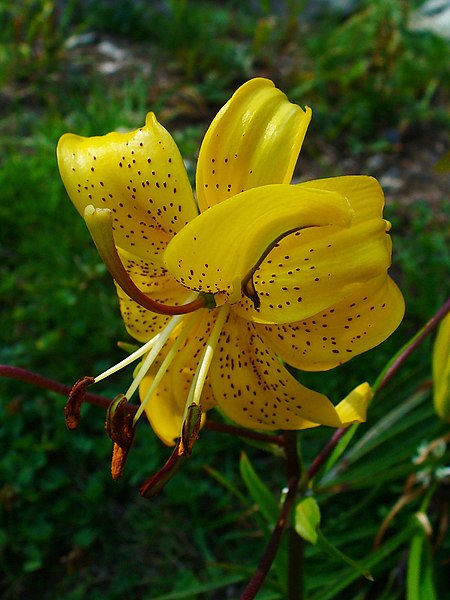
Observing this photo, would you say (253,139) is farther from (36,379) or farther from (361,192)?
(36,379)

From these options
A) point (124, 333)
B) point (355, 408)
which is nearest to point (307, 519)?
point (355, 408)

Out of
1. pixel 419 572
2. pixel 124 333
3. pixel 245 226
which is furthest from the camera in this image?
pixel 124 333

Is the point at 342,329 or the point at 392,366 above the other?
the point at 342,329

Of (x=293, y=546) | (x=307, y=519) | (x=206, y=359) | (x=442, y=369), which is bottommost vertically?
(x=293, y=546)

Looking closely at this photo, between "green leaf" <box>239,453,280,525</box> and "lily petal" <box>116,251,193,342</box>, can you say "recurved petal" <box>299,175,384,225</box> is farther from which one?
"green leaf" <box>239,453,280,525</box>

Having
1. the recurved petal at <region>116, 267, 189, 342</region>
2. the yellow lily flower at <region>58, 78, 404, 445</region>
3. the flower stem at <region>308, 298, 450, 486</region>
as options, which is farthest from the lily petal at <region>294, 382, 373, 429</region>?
the recurved petal at <region>116, 267, 189, 342</region>

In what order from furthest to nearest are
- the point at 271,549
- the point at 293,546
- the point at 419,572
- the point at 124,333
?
the point at 124,333
the point at 419,572
the point at 293,546
the point at 271,549

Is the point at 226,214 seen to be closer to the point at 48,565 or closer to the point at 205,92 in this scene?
the point at 48,565

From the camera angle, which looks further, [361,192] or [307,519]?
[307,519]
